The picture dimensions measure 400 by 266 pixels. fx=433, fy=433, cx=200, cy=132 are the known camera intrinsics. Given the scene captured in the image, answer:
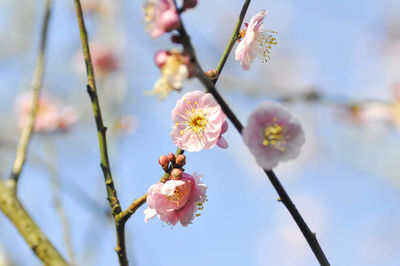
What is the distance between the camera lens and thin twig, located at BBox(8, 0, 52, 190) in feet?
5.35

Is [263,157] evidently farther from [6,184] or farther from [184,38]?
[6,184]

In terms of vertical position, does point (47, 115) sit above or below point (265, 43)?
above

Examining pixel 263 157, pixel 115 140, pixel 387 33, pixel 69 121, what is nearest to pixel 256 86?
pixel 115 140

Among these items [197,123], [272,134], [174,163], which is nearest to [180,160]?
[174,163]

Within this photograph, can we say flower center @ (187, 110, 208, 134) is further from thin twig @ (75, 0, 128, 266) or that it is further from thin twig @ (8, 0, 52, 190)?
thin twig @ (8, 0, 52, 190)

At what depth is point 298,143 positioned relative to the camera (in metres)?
1.16

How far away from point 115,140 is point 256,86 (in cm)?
113

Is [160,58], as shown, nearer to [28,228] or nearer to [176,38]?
[176,38]

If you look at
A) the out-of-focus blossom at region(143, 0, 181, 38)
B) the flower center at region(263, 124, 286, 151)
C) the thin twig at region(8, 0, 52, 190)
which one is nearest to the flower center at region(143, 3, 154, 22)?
the out-of-focus blossom at region(143, 0, 181, 38)

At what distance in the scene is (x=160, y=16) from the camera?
97 centimetres

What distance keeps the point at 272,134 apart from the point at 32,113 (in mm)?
Answer: 1125

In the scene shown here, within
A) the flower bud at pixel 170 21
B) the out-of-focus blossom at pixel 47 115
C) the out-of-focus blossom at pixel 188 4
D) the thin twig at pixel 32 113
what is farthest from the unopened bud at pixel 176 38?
the out-of-focus blossom at pixel 47 115

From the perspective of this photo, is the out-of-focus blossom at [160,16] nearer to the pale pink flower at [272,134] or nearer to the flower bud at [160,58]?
the flower bud at [160,58]

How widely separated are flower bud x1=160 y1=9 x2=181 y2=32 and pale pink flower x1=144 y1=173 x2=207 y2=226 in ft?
1.51
